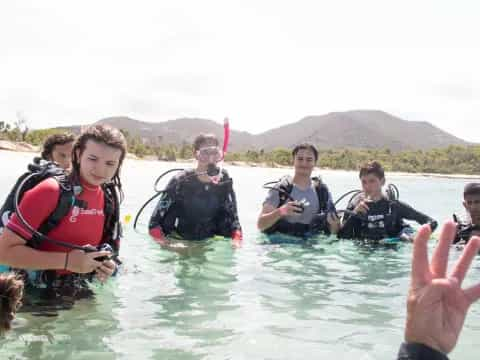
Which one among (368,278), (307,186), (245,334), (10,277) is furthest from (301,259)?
(10,277)

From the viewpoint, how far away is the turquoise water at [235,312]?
276 centimetres

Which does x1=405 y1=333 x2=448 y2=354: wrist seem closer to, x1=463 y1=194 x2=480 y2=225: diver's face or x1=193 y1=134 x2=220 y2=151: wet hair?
x1=193 y1=134 x2=220 y2=151: wet hair

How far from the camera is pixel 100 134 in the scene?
2.95 metres

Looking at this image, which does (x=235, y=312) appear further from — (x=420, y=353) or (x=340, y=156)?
(x=340, y=156)

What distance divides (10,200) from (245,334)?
1.47 m

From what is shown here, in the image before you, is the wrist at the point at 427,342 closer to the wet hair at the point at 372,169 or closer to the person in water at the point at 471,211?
the person in water at the point at 471,211

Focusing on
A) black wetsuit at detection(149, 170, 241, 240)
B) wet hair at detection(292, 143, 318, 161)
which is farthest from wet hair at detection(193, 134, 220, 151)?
wet hair at detection(292, 143, 318, 161)

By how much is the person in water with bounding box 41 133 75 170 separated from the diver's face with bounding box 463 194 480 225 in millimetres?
3773

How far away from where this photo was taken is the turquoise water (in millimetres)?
2758

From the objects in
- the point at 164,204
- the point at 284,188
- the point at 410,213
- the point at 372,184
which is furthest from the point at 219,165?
the point at 410,213

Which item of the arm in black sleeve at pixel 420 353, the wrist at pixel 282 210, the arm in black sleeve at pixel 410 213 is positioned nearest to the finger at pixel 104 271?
the arm in black sleeve at pixel 420 353

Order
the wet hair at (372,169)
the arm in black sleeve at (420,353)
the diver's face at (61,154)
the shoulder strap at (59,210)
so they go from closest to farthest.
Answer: the arm in black sleeve at (420,353) < the shoulder strap at (59,210) < the diver's face at (61,154) < the wet hair at (372,169)

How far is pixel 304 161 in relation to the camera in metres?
6.15

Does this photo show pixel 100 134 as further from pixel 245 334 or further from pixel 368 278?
pixel 368 278
